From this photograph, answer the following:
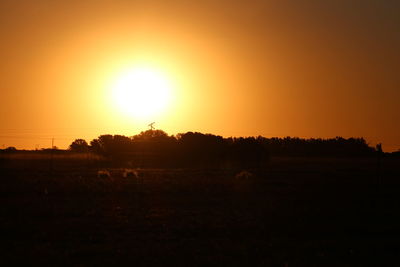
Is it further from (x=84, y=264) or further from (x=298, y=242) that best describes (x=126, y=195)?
(x=84, y=264)

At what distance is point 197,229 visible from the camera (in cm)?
1905

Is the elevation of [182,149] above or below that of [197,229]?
above

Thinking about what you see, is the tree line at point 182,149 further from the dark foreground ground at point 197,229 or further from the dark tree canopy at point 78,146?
the dark foreground ground at point 197,229

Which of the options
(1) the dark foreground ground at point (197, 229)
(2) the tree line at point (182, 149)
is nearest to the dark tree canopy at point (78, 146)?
(2) the tree line at point (182, 149)

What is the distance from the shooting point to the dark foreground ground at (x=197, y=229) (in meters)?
14.2

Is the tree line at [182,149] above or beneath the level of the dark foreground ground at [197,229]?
above

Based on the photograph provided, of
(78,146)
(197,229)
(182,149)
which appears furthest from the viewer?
(78,146)

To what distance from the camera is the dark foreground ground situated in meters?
14.2

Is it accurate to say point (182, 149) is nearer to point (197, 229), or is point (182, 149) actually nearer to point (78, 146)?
point (78, 146)

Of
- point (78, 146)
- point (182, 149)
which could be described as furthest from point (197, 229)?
point (78, 146)

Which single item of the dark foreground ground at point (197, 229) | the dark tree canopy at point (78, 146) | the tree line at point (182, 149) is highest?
the dark tree canopy at point (78, 146)

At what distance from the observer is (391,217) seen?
2342 cm

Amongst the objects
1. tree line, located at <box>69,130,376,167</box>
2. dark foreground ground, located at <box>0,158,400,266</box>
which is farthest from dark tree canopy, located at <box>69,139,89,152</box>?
dark foreground ground, located at <box>0,158,400,266</box>

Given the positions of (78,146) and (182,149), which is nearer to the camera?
(182,149)
